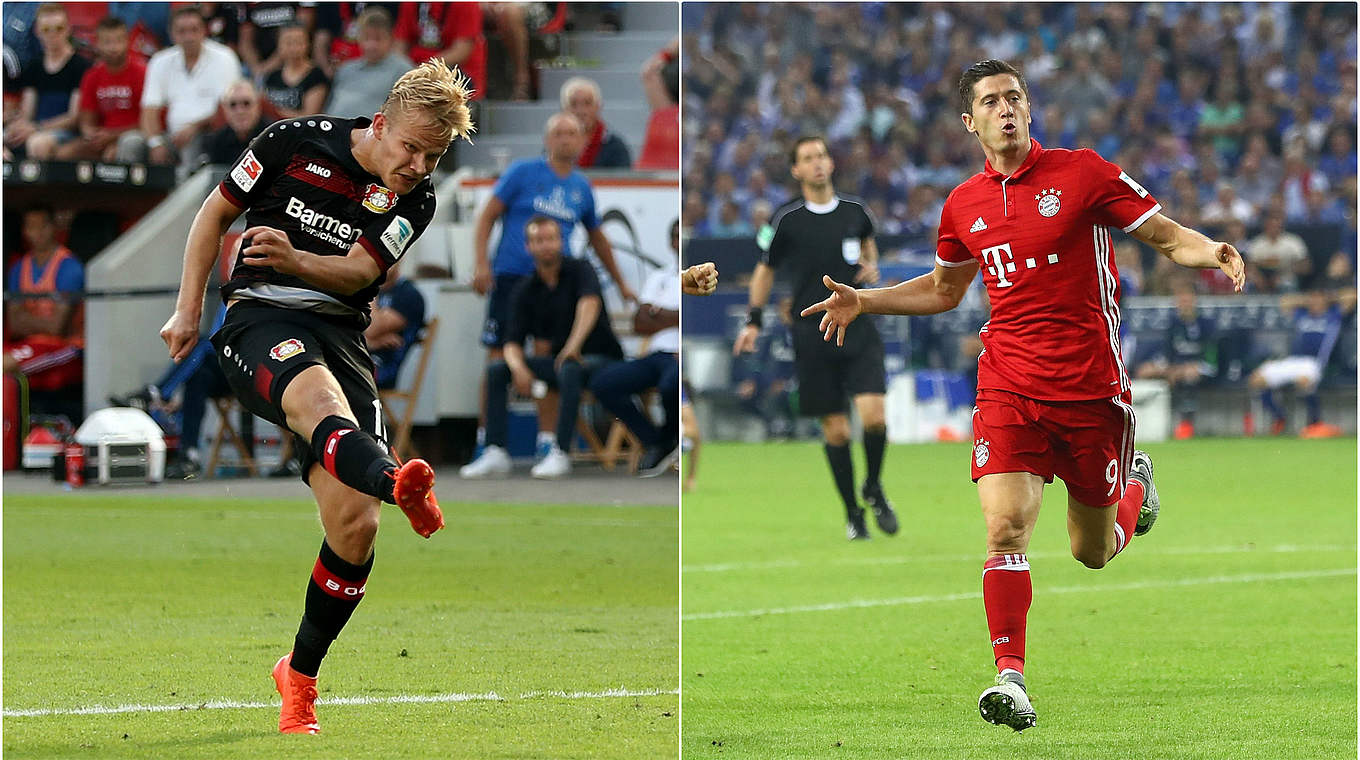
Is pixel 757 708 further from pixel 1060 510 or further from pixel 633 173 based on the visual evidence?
pixel 633 173

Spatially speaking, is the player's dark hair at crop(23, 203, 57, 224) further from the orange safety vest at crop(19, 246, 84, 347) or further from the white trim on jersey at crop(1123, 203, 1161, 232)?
the white trim on jersey at crop(1123, 203, 1161, 232)

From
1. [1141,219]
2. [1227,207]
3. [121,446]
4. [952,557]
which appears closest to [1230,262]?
[1141,219]

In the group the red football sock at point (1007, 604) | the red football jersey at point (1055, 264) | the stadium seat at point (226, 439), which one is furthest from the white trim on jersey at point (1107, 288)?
the stadium seat at point (226, 439)

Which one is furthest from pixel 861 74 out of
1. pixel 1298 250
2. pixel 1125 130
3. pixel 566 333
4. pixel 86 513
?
pixel 86 513

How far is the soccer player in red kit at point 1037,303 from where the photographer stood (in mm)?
5750

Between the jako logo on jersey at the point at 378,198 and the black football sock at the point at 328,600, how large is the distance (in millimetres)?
1044

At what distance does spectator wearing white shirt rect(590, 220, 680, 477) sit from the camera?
14750 mm

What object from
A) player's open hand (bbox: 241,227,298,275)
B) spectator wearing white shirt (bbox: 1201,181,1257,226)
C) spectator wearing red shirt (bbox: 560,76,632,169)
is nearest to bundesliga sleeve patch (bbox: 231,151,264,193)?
player's open hand (bbox: 241,227,298,275)

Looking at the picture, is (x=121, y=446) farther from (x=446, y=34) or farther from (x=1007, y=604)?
(x=1007, y=604)

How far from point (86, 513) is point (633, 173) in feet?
20.2

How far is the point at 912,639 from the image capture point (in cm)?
745

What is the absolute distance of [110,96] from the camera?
1894cm

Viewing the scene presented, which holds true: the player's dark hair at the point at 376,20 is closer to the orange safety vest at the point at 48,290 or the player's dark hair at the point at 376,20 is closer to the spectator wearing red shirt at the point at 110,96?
the spectator wearing red shirt at the point at 110,96

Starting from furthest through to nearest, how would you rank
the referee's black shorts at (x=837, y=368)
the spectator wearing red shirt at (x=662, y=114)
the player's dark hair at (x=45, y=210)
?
1. the spectator wearing red shirt at (x=662, y=114)
2. the player's dark hair at (x=45, y=210)
3. the referee's black shorts at (x=837, y=368)
